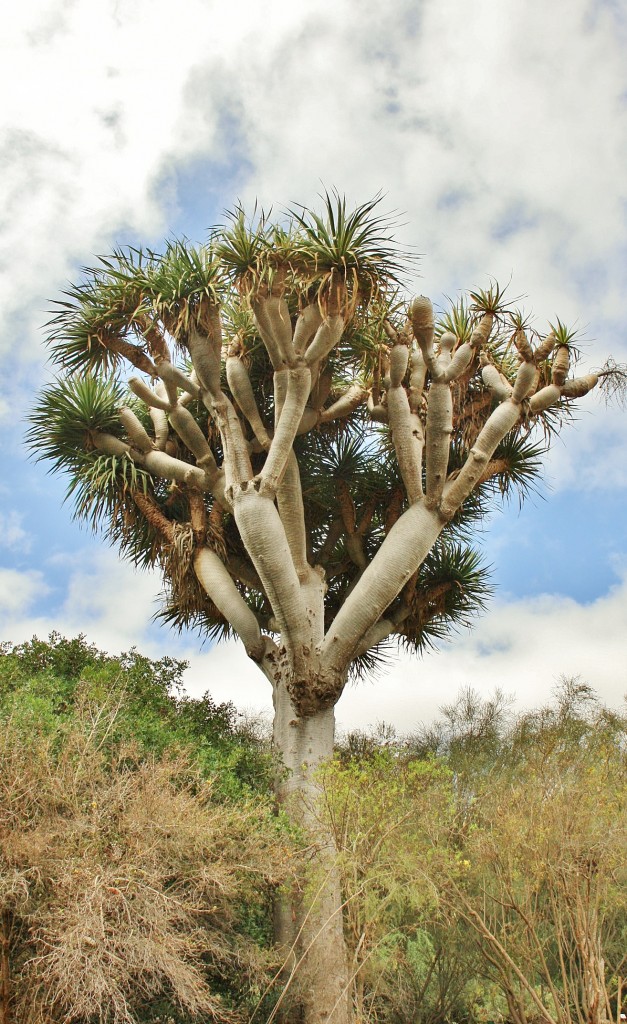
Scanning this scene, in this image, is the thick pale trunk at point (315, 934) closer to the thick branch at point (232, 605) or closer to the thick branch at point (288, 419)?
the thick branch at point (232, 605)

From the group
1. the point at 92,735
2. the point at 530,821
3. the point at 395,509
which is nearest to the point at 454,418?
the point at 395,509

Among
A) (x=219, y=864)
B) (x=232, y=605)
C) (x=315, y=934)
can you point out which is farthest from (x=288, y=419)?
(x=315, y=934)

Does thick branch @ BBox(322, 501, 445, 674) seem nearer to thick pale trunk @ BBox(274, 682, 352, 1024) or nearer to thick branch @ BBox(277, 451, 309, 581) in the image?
thick branch @ BBox(277, 451, 309, 581)

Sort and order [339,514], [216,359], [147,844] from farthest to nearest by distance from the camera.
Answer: [339,514] < [216,359] < [147,844]

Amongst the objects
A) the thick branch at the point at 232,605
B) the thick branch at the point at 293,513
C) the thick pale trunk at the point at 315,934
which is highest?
the thick branch at the point at 293,513

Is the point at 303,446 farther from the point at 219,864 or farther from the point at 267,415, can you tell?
the point at 219,864

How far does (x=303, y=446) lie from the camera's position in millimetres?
11281

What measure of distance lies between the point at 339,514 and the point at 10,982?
276 inches

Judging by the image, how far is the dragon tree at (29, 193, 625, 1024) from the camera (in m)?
8.54

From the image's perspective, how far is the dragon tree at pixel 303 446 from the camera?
8.54 metres

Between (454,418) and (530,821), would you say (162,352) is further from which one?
(530,821)

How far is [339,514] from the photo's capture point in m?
11.6

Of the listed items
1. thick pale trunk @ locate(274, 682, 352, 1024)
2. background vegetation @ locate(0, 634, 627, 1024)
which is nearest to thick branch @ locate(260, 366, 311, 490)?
background vegetation @ locate(0, 634, 627, 1024)

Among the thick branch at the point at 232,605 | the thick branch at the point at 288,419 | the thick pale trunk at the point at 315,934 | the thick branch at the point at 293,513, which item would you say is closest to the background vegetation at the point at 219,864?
the thick pale trunk at the point at 315,934
